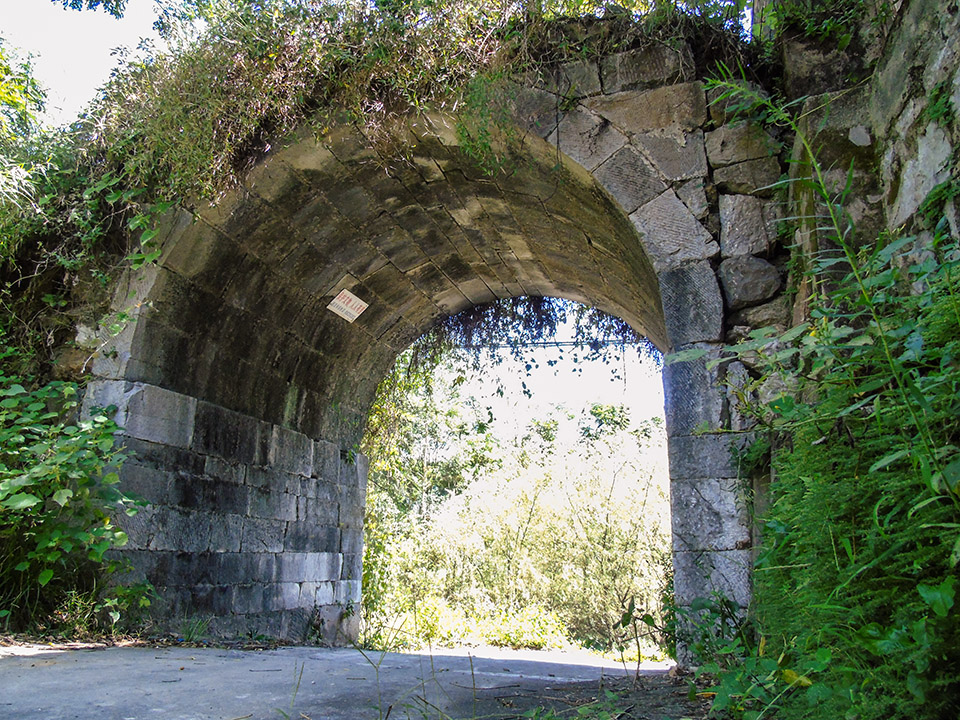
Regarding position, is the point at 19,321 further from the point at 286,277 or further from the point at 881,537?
the point at 881,537

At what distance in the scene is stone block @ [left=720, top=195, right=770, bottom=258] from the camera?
3402 millimetres

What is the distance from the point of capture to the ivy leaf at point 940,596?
4.00 feet

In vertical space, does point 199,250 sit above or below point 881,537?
above

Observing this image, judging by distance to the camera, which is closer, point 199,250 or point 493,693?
point 493,693

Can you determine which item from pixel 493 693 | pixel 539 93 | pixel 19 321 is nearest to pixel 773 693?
pixel 493 693

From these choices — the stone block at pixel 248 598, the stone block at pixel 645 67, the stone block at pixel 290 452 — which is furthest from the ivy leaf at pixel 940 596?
the stone block at pixel 290 452

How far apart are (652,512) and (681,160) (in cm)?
636

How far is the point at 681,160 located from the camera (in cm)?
357

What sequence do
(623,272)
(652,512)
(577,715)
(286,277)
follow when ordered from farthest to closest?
(652,512) < (286,277) < (623,272) < (577,715)

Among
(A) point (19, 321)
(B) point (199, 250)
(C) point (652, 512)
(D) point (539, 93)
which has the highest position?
(D) point (539, 93)

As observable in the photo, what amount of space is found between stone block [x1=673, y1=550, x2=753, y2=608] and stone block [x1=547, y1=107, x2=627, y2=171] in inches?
76.0

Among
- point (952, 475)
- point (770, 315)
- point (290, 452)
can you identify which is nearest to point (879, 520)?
point (952, 475)

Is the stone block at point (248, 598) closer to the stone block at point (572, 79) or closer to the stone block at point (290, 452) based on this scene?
the stone block at point (290, 452)

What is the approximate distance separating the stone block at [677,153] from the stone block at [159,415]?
10.6 feet
